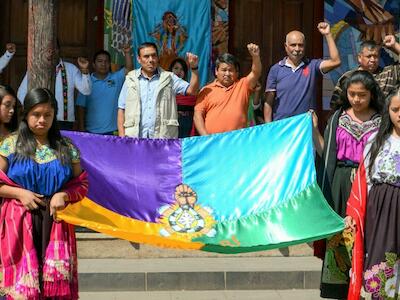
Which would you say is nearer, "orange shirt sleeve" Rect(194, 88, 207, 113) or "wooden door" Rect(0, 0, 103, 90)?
"orange shirt sleeve" Rect(194, 88, 207, 113)

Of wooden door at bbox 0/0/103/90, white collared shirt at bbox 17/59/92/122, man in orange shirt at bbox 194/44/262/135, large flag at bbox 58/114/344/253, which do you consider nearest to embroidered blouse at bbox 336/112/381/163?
large flag at bbox 58/114/344/253

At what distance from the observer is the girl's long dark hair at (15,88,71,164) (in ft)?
16.8

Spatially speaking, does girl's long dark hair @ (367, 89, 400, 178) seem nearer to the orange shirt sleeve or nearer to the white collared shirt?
the orange shirt sleeve

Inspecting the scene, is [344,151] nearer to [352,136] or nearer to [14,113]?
[352,136]

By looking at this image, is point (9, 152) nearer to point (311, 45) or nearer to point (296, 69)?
point (296, 69)

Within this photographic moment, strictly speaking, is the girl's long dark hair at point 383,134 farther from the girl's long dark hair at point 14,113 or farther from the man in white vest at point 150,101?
the man in white vest at point 150,101

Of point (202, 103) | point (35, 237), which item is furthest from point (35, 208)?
point (202, 103)

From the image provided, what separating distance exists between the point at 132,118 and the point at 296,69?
5.17ft

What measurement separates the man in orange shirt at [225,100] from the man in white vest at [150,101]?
0.18 m

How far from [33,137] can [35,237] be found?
1.95 feet

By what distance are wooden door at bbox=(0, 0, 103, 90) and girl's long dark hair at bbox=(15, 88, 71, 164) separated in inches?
228

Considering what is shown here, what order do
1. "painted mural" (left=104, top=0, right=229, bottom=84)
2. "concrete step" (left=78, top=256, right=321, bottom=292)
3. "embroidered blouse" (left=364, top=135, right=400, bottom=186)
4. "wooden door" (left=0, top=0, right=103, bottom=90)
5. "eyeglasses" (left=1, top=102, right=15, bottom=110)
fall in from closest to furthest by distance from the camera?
1. "embroidered blouse" (left=364, top=135, right=400, bottom=186)
2. "eyeglasses" (left=1, top=102, right=15, bottom=110)
3. "concrete step" (left=78, top=256, right=321, bottom=292)
4. "painted mural" (left=104, top=0, right=229, bottom=84)
5. "wooden door" (left=0, top=0, right=103, bottom=90)

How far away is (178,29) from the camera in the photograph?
10.7 metres

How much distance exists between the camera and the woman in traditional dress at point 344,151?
5.94m
